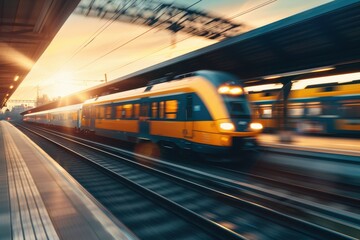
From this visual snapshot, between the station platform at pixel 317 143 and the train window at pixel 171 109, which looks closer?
the train window at pixel 171 109

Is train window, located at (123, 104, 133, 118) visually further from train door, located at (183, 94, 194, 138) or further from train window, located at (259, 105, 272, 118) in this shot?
train window, located at (259, 105, 272, 118)

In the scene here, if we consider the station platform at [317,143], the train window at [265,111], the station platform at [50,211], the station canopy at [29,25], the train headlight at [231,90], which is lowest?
the station platform at [317,143]

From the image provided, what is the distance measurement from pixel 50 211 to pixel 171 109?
6.54m

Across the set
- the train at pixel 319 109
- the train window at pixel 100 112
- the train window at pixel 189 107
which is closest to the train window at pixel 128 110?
the train window at pixel 100 112

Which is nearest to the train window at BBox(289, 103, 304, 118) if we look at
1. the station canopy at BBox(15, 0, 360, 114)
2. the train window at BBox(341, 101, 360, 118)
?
the train window at BBox(341, 101, 360, 118)

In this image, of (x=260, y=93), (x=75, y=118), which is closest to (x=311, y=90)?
(x=260, y=93)

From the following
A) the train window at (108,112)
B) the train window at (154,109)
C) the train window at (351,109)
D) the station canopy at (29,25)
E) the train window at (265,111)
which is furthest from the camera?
the train window at (265,111)

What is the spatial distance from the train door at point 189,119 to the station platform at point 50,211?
4.20m

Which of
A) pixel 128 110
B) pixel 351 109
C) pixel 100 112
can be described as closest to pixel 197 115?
pixel 128 110

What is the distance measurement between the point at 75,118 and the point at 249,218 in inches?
915

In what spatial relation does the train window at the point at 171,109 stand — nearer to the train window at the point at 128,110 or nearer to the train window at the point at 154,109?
the train window at the point at 154,109

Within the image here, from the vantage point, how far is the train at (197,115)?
900 centimetres

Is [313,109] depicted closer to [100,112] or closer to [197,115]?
[197,115]

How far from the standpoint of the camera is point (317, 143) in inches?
605
